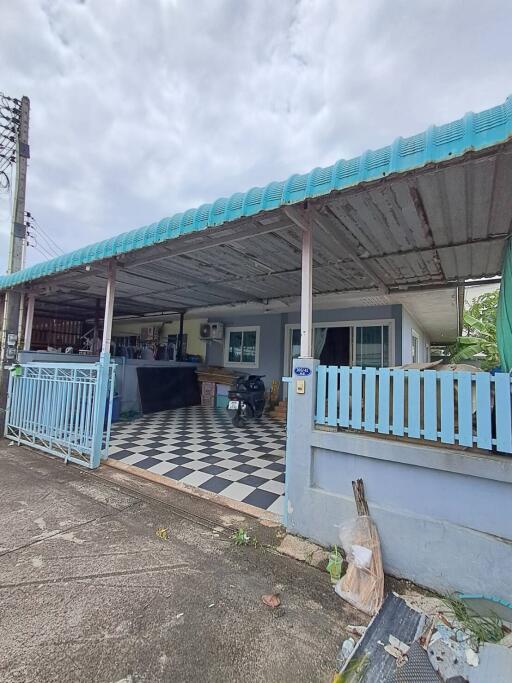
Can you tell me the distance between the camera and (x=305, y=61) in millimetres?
4680

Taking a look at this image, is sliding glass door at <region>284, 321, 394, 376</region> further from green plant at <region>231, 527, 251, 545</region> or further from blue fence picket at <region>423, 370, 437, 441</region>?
blue fence picket at <region>423, 370, 437, 441</region>

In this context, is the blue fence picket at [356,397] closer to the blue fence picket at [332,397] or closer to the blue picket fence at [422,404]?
the blue picket fence at [422,404]

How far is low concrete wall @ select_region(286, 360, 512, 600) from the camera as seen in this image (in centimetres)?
179

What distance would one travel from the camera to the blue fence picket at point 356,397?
2340 mm

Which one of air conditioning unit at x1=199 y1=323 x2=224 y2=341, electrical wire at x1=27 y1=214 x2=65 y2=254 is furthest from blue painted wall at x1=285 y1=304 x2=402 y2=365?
electrical wire at x1=27 y1=214 x2=65 y2=254

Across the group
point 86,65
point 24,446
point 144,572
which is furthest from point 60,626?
point 86,65

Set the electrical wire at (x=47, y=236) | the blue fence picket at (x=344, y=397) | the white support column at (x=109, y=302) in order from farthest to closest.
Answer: the electrical wire at (x=47, y=236), the white support column at (x=109, y=302), the blue fence picket at (x=344, y=397)

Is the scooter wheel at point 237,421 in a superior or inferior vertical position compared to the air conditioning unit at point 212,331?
inferior

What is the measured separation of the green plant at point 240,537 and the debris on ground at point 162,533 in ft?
1.74

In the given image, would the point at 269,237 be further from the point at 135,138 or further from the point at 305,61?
the point at 135,138

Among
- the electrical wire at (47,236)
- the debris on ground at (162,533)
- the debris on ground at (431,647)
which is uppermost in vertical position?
the electrical wire at (47,236)

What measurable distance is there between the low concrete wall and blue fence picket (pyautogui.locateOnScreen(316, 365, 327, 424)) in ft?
0.20

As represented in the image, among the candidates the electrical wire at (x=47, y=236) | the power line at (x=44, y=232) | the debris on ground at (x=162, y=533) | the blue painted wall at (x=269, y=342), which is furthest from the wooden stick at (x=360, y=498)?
the electrical wire at (x=47, y=236)

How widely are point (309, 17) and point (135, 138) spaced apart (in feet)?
15.2
